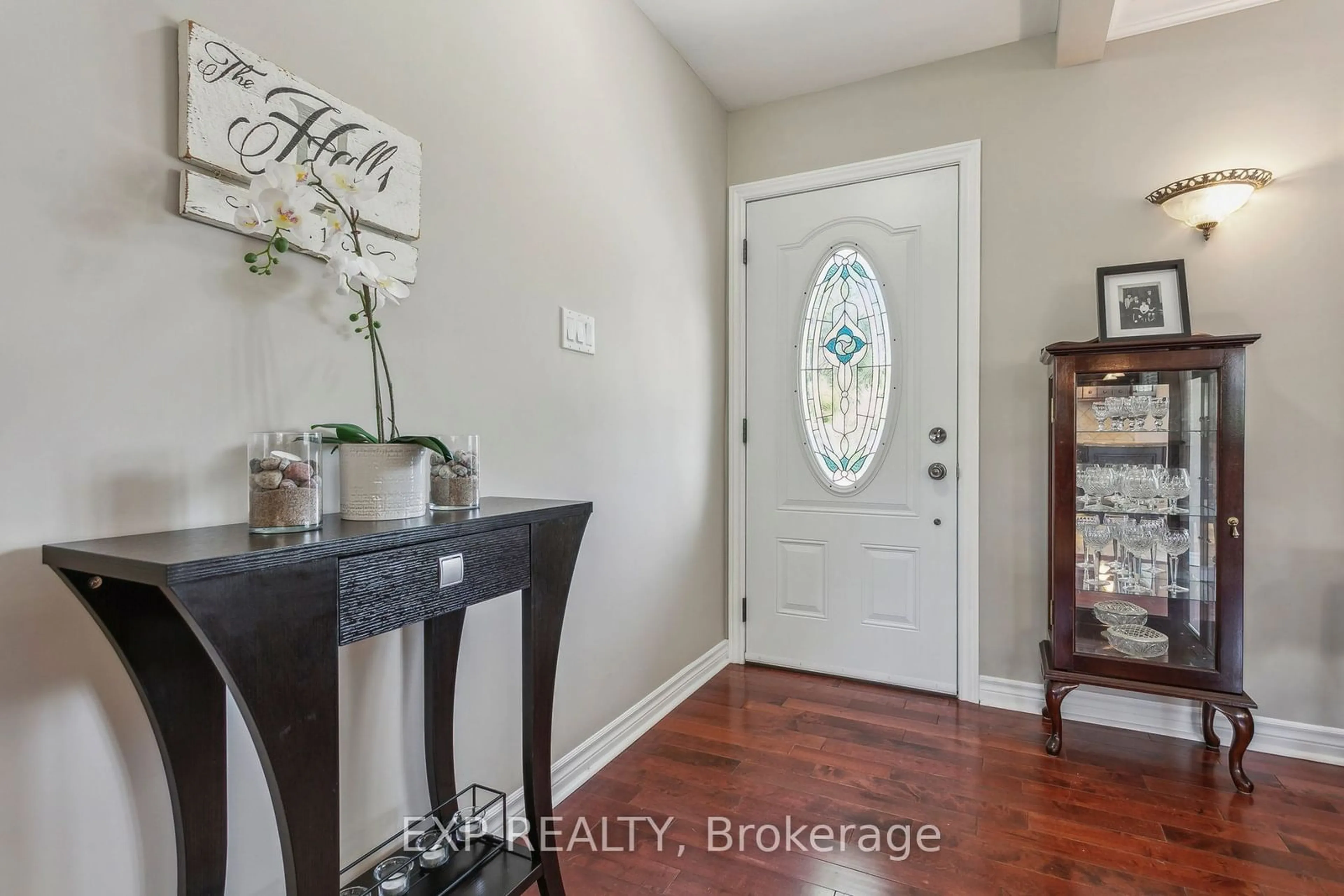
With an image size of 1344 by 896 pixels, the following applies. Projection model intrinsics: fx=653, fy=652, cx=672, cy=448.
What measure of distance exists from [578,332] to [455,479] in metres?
0.81

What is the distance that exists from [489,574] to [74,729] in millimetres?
591

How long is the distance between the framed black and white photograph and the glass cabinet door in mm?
202

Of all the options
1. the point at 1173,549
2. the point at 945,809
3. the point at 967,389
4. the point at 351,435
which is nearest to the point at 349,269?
the point at 351,435

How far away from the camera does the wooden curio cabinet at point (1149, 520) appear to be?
6.58 ft

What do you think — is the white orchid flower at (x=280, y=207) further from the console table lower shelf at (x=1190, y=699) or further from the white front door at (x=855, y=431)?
the console table lower shelf at (x=1190, y=699)

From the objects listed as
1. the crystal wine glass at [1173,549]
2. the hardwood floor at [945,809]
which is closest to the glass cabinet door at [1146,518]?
the crystal wine glass at [1173,549]

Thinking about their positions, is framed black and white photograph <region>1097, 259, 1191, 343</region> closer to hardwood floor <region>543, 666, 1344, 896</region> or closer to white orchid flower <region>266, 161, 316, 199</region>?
hardwood floor <region>543, 666, 1344, 896</region>

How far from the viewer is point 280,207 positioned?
3.30 ft

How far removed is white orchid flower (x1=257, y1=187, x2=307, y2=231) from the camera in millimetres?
994

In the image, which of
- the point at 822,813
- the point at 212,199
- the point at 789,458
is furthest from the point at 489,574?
the point at 789,458

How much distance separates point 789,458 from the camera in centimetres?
293

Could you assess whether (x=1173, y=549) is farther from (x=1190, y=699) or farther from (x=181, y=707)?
(x=181, y=707)

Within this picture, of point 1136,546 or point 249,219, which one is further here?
point 1136,546

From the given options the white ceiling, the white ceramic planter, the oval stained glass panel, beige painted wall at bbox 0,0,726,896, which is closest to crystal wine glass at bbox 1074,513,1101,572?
the oval stained glass panel
